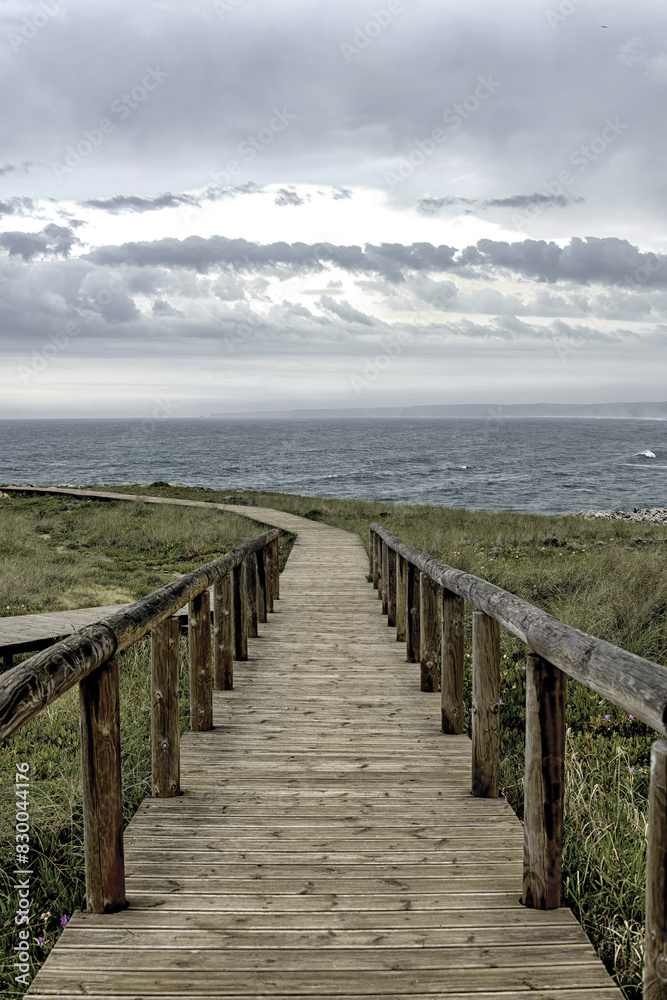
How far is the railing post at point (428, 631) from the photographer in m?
4.91

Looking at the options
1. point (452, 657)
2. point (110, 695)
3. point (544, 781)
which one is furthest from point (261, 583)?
point (544, 781)

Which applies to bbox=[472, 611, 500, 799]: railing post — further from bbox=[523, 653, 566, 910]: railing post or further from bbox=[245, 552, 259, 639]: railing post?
bbox=[245, 552, 259, 639]: railing post

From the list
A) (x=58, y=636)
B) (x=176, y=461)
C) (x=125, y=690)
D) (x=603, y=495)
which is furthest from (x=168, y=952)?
(x=176, y=461)

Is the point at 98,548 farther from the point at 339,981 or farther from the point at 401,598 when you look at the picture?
the point at 339,981

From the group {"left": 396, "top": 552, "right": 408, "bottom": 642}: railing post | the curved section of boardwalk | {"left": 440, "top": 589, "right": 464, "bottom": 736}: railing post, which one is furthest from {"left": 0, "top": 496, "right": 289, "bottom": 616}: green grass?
{"left": 440, "top": 589, "right": 464, "bottom": 736}: railing post

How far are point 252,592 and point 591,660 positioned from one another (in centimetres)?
540

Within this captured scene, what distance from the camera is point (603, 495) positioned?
148ft

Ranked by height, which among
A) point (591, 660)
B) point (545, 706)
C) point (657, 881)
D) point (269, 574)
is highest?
point (591, 660)

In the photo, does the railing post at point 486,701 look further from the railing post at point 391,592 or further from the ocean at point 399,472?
the ocean at point 399,472

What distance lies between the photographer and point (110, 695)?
2379 millimetres

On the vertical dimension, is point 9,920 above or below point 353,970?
below

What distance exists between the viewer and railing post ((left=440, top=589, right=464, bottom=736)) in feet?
13.1

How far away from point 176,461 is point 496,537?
68659 millimetres

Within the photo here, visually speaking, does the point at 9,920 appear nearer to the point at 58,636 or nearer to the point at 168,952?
the point at 168,952
